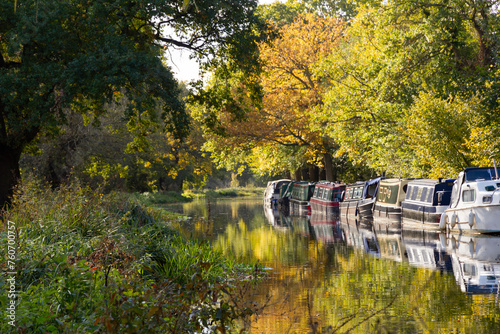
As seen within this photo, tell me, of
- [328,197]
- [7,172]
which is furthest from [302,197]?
[7,172]

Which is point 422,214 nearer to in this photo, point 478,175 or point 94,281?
point 478,175

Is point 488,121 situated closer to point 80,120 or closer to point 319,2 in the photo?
point 80,120

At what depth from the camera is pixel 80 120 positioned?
28.2 meters

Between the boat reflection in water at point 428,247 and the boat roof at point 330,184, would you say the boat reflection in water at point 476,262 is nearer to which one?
the boat reflection in water at point 428,247

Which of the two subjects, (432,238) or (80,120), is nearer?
(432,238)

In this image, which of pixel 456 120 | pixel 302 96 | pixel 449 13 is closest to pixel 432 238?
pixel 456 120

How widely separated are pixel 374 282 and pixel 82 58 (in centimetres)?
978

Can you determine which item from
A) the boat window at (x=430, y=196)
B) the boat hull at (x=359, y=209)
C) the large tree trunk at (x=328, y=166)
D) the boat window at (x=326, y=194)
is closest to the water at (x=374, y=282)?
the boat window at (x=430, y=196)

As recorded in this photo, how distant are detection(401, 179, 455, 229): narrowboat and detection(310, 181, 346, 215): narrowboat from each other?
10389 mm

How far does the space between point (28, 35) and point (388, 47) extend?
707 inches

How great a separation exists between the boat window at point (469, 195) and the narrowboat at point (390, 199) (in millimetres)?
6265

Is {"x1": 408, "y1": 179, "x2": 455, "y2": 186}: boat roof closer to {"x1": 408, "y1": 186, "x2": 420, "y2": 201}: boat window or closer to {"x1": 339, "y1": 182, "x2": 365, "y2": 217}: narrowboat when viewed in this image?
{"x1": 408, "y1": 186, "x2": 420, "y2": 201}: boat window

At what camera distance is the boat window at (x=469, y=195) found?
19594 mm

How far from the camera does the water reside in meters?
7.89
